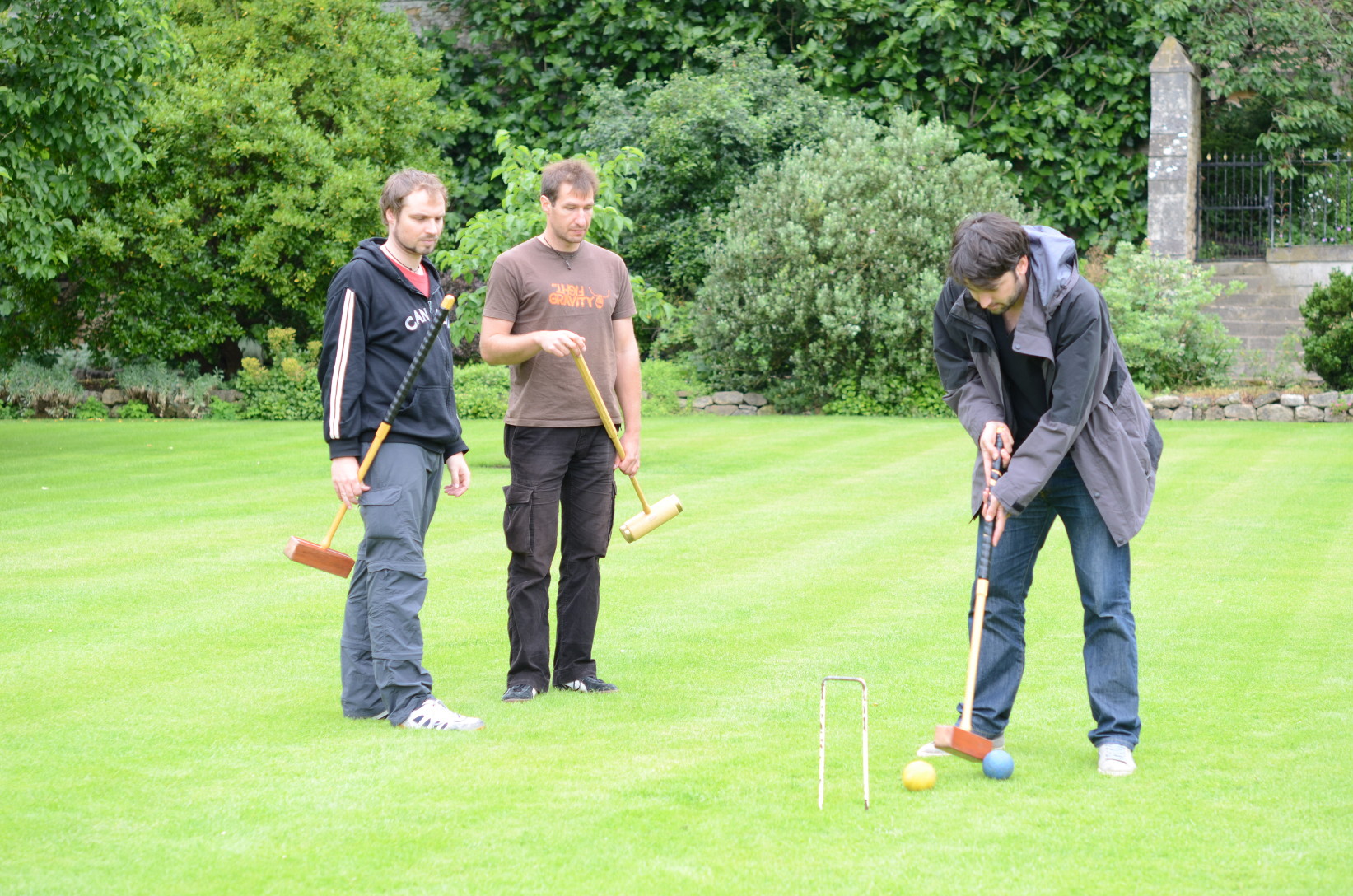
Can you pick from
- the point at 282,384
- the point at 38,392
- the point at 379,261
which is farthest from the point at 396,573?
the point at 38,392

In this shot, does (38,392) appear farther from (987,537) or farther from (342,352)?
(987,537)

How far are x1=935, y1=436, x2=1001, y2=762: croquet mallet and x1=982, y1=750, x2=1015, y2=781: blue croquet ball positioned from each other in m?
0.02

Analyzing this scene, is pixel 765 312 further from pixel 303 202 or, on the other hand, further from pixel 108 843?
pixel 108 843

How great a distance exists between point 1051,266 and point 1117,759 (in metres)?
1.46

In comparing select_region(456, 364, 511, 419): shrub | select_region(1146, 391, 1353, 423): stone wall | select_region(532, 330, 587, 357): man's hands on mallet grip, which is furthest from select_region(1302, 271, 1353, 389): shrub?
select_region(532, 330, 587, 357): man's hands on mallet grip

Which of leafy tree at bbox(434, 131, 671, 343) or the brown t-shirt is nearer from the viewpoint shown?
the brown t-shirt

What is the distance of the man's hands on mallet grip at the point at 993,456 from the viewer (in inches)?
167

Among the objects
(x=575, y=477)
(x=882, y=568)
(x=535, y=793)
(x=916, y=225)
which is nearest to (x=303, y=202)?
(x=916, y=225)

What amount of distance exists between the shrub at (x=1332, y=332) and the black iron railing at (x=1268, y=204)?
215cm

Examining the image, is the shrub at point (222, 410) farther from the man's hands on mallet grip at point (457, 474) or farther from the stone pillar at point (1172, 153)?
the man's hands on mallet grip at point (457, 474)

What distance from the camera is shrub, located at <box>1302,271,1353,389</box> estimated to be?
15.7 m

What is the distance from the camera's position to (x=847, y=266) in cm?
1630

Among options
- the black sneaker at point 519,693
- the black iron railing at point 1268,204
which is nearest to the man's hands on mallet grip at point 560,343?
the black sneaker at point 519,693

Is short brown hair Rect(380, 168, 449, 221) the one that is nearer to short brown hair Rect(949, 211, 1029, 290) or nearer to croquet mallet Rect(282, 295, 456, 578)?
croquet mallet Rect(282, 295, 456, 578)
